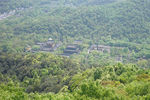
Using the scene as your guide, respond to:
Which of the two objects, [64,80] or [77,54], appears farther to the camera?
[77,54]

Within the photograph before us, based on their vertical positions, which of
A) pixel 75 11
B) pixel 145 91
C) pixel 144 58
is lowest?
pixel 144 58

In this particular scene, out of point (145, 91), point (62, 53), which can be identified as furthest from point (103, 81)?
point (62, 53)

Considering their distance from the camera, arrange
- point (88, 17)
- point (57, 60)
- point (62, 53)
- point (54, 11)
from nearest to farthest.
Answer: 1. point (57, 60)
2. point (62, 53)
3. point (88, 17)
4. point (54, 11)

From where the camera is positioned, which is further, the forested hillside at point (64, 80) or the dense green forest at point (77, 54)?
the dense green forest at point (77, 54)

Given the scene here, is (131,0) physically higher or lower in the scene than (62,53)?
higher

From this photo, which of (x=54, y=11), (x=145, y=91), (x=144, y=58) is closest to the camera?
(x=145, y=91)

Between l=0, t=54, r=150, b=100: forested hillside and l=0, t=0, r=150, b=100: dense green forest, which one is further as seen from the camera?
l=0, t=0, r=150, b=100: dense green forest

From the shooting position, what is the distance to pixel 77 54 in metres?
39.8

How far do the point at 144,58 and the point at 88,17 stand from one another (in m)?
17.9

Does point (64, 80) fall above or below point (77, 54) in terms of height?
above

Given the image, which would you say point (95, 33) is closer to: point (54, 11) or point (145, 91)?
point (54, 11)

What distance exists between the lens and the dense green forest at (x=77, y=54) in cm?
1781

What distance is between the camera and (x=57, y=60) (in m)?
30.5

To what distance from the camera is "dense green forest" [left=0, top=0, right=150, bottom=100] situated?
1781cm
